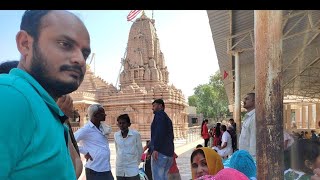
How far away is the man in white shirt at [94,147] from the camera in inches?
152

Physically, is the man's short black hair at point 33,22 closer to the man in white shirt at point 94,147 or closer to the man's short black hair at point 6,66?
the man's short black hair at point 6,66

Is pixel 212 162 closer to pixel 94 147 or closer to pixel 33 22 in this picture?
pixel 94 147

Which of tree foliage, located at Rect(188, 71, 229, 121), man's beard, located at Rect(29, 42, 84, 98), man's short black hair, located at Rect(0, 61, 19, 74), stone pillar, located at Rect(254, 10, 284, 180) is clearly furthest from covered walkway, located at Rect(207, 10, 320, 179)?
tree foliage, located at Rect(188, 71, 229, 121)

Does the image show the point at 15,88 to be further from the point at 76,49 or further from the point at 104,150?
the point at 104,150

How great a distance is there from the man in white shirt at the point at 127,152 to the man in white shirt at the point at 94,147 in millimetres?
525

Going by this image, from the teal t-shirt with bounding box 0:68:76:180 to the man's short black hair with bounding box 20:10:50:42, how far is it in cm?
15

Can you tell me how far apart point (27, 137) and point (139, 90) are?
2485 cm

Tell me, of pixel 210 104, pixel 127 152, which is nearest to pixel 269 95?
pixel 127 152

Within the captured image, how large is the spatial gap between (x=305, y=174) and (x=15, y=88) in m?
2.75

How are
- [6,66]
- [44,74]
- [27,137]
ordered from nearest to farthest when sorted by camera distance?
1. [27,137]
2. [44,74]
3. [6,66]

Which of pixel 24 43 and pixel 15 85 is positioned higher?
pixel 24 43

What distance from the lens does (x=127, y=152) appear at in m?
4.52

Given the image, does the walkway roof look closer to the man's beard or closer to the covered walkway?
the covered walkway
